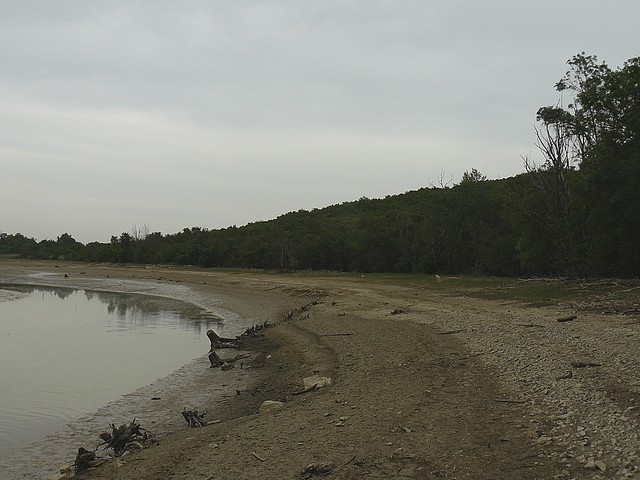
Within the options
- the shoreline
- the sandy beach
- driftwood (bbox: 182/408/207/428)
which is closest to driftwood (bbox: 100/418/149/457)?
the sandy beach

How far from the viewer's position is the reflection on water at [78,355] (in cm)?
1078

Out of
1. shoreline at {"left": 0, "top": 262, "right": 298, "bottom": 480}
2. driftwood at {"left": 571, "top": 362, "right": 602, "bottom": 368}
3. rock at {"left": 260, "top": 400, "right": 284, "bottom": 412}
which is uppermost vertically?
driftwood at {"left": 571, "top": 362, "right": 602, "bottom": 368}

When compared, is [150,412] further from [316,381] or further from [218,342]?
[218,342]

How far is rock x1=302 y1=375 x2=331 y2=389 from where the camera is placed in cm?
1041

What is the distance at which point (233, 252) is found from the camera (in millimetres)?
76250

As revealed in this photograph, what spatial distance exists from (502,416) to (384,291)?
23.8m

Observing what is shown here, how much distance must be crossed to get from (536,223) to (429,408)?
2580 cm

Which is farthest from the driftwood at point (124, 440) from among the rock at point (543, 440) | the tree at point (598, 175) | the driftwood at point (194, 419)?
the tree at point (598, 175)

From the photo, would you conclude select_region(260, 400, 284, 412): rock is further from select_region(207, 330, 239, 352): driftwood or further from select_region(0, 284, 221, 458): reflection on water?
select_region(207, 330, 239, 352): driftwood

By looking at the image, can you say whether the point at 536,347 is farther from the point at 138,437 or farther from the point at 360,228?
the point at 360,228

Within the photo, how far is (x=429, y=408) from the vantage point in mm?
7727

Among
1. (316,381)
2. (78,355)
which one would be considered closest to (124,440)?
(316,381)

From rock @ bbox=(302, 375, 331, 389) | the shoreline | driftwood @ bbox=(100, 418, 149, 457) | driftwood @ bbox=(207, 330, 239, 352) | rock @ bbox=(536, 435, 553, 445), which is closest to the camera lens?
rock @ bbox=(536, 435, 553, 445)

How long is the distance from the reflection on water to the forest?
679 inches
